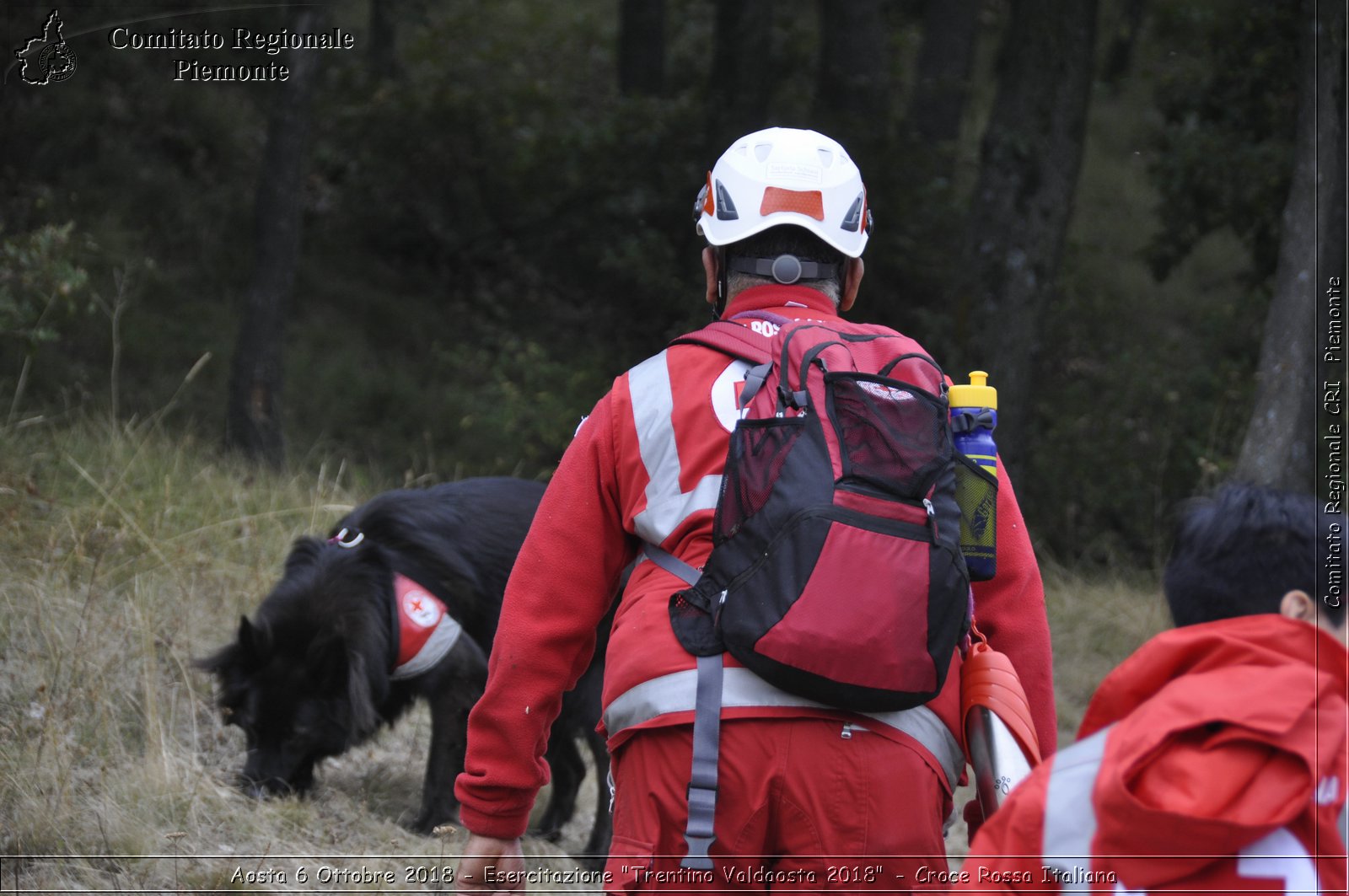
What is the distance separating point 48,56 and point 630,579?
9212 millimetres

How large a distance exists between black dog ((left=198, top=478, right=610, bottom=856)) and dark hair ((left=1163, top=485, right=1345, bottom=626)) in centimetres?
324

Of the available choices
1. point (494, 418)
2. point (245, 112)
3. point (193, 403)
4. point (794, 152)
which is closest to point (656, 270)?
point (494, 418)

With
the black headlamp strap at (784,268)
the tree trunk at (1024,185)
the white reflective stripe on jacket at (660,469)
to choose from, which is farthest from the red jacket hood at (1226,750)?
the tree trunk at (1024,185)

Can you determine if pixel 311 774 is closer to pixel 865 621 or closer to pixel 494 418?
pixel 865 621

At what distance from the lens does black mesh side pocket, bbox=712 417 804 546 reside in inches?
84.7

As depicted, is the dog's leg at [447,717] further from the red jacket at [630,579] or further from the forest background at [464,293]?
the red jacket at [630,579]

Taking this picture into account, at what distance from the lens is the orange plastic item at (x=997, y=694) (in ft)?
7.36

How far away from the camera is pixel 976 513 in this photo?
2336 millimetres

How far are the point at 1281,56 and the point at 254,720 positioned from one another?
883 centimetres

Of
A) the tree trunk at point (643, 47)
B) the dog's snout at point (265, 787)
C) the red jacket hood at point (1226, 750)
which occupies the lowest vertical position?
the dog's snout at point (265, 787)

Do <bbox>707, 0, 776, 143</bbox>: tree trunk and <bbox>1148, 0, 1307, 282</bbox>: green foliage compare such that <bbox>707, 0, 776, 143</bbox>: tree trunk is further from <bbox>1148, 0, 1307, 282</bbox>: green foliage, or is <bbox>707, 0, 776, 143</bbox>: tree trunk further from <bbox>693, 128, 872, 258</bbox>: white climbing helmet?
<bbox>693, 128, 872, 258</bbox>: white climbing helmet

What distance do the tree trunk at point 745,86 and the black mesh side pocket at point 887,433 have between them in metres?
9.33

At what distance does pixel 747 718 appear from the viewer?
213cm

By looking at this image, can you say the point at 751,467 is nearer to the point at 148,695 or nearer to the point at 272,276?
the point at 148,695
